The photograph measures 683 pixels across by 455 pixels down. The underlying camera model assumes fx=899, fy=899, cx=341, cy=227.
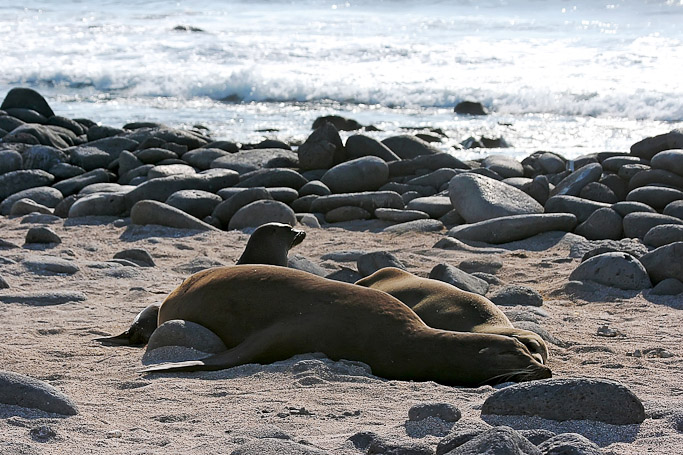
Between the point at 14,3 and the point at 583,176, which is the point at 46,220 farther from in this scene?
the point at 14,3

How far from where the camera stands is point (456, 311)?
13.3ft

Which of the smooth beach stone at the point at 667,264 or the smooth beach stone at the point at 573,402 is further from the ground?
the smooth beach stone at the point at 573,402

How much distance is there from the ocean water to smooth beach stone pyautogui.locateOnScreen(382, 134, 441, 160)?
1.57 m

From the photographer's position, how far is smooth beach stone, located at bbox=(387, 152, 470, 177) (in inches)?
418

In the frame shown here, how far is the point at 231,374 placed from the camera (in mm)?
3627

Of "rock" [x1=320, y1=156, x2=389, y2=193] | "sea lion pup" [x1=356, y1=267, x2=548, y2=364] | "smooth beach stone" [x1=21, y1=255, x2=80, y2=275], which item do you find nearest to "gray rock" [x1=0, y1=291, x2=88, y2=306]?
"smooth beach stone" [x1=21, y1=255, x2=80, y2=275]

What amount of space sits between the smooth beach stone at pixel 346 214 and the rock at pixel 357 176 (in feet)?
3.18

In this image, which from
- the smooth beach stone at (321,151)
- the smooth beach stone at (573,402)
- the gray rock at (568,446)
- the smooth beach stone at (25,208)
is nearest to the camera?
the gray rock at (568,446)

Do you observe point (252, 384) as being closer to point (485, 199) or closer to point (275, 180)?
point (485, 199)

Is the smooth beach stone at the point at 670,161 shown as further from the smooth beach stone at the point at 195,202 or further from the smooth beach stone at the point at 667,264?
the smooth beach stone at the point at 195,202

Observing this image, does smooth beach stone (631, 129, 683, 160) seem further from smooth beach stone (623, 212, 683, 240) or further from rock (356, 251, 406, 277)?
rock (356, 251, 406, 277)

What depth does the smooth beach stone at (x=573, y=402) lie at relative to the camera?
2936mm

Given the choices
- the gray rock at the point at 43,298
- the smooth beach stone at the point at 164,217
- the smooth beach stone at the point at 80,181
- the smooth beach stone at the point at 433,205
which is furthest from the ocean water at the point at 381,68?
the gray rock at the point at 43,298

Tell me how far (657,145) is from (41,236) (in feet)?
22.0
